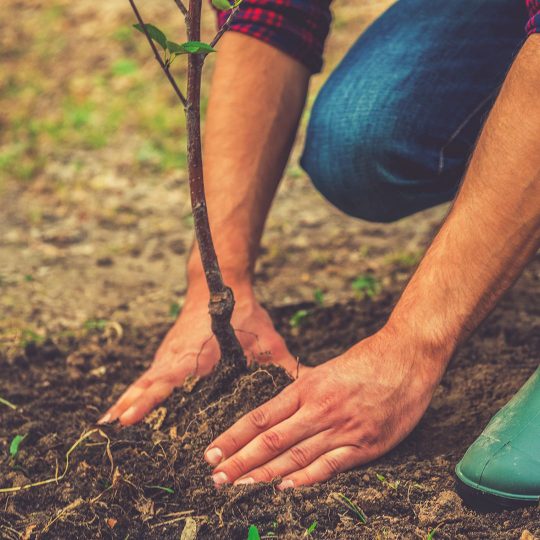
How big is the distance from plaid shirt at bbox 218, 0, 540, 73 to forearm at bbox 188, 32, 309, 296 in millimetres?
28

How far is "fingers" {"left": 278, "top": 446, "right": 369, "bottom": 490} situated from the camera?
147 cm

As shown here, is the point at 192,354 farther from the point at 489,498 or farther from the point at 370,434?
the point at 489,498

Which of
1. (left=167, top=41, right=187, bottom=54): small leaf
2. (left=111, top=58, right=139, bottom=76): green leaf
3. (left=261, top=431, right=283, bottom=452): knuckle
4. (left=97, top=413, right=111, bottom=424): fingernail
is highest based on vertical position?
(left=167, top=41, right=187, bottom=54): small leaf

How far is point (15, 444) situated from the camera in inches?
66.4

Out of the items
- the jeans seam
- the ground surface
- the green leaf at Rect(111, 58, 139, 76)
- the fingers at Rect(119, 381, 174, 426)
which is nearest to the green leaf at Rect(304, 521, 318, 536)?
the ground surface

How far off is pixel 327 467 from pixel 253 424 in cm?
17

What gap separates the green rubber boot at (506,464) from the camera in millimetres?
1371

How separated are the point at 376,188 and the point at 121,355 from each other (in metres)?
0.89

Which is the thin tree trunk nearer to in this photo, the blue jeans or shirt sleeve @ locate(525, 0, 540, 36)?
shirt sleeve @ locate(525, 0, 540, 36)

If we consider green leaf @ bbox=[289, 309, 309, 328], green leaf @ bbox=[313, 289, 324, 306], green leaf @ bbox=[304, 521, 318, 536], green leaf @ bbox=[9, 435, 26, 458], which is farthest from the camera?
green leaf @ bbox=[313, 289, 324, 306]

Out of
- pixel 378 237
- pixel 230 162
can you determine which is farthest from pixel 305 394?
pixel 378 237

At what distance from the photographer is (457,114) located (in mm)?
2113

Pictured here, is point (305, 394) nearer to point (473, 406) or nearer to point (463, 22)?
point (473, 406)

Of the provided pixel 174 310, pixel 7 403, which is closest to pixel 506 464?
pixel 7 403
